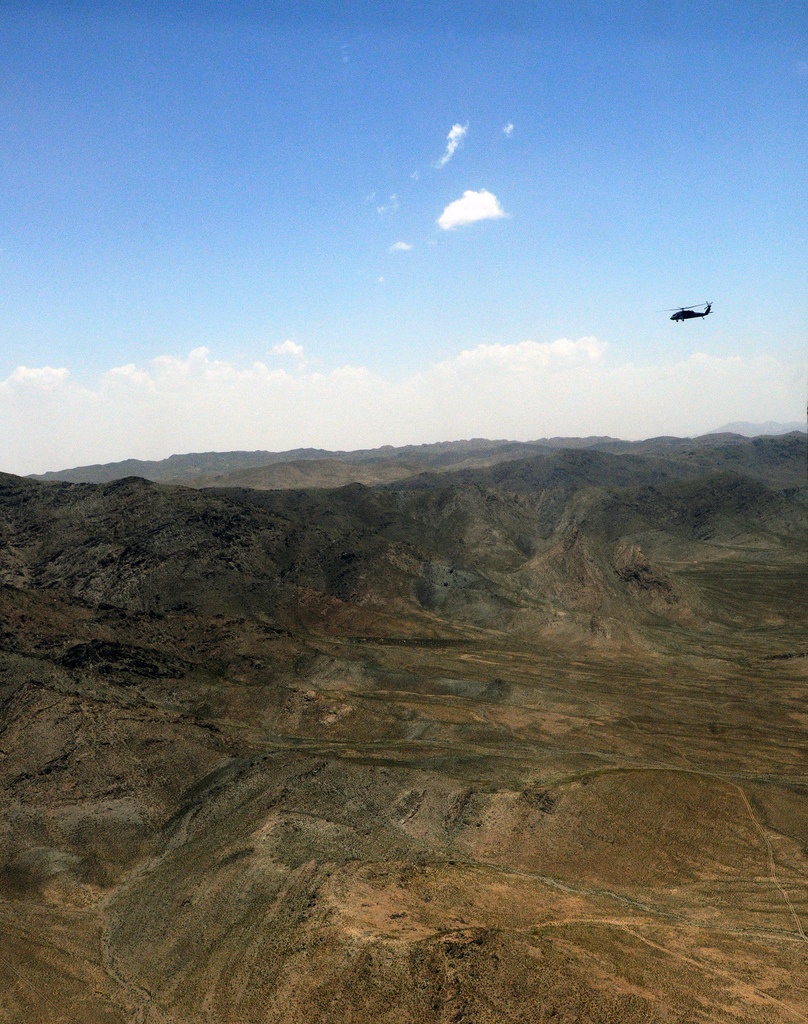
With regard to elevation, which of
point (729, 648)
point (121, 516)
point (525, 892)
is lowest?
point (729, 648)

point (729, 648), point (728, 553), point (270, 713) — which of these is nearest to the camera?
point (270, 713)

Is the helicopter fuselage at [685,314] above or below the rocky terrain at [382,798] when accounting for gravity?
above

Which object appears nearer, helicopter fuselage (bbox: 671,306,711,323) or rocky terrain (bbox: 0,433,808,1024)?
rocky terrain (bbox: 0,433,808,1024)

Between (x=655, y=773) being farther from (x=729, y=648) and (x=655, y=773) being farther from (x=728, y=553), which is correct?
(x=728, y=553)

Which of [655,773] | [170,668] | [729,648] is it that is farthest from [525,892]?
[729,648]

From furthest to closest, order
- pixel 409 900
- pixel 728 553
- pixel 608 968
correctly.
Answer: pixel 728 553 < pixel 409 900 < pixel 608 968

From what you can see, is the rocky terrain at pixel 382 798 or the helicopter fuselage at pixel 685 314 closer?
the rocky terrain at pixel 382 798

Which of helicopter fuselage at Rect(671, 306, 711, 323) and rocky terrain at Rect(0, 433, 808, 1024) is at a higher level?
helicopter fuselage at Rect(671, 306, 711, 323)

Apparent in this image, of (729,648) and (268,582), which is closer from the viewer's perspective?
(729,648)
